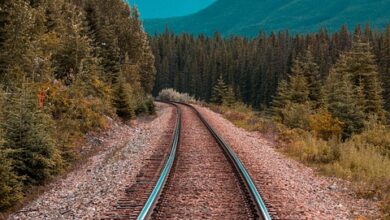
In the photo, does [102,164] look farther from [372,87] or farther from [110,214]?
[372,87]

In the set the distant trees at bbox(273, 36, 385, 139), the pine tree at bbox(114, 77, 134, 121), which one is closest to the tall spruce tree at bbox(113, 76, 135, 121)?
the pine tree at bbox(114, 77, 134, 121)

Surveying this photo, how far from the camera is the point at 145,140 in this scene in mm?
18734

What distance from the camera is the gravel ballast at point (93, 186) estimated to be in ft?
27.5

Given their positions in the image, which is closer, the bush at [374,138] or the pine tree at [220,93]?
the bush at [374,138]

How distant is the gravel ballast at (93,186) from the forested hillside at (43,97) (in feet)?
1.93

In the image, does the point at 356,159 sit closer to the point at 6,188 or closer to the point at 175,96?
the point at 6,188

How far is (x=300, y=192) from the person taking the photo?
973 cm

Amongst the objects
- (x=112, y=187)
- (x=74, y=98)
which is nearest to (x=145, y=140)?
(x=74, y=98)

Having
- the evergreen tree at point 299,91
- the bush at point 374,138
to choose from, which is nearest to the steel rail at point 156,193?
the bush at point 374,138

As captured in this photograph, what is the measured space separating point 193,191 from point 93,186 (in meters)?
2.71

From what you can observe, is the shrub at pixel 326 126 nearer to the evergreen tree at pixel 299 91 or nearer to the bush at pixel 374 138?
the bush at pixel 374 138

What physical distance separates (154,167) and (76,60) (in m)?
12.3

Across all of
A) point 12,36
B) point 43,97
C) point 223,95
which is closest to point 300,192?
point 43,97

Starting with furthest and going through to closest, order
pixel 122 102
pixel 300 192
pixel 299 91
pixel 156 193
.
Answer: pixel 299 91
pixel 122 102
pixel 300 192
pixel 156 193
